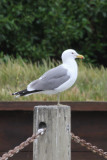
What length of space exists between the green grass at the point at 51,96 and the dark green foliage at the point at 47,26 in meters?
2.33

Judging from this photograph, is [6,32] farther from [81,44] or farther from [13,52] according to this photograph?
[81,44]

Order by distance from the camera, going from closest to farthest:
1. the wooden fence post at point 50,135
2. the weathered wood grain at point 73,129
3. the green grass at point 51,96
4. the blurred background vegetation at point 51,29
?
1. the wooden fence post at point 50,135
2. the weathered wood grain at point 73,129
3. the green grass at point 51,96
4. the blurred background vegetation at point 51,29

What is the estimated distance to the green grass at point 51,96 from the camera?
20.1 ft

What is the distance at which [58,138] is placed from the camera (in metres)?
3.42

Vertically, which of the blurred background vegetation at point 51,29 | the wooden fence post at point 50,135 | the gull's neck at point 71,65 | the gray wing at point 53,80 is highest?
the blurred background vegetation at point 51,29

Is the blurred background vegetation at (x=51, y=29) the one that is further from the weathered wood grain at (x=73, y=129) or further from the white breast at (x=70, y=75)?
the white breast at (x=70, y=75)

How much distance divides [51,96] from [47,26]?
4362 mm

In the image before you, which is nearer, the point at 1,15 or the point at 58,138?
the point at 58,138

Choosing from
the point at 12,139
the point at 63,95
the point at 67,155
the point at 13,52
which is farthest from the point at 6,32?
the point at 67,155

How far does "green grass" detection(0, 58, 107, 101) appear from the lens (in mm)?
6125

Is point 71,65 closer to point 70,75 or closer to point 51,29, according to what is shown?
point 70,75

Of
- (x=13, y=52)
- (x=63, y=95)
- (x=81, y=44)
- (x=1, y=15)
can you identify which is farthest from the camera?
(x=81, y=44)

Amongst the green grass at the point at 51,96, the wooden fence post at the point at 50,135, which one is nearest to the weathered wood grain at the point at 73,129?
the green grass at the point at 51,96

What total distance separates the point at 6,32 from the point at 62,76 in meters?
5.38
